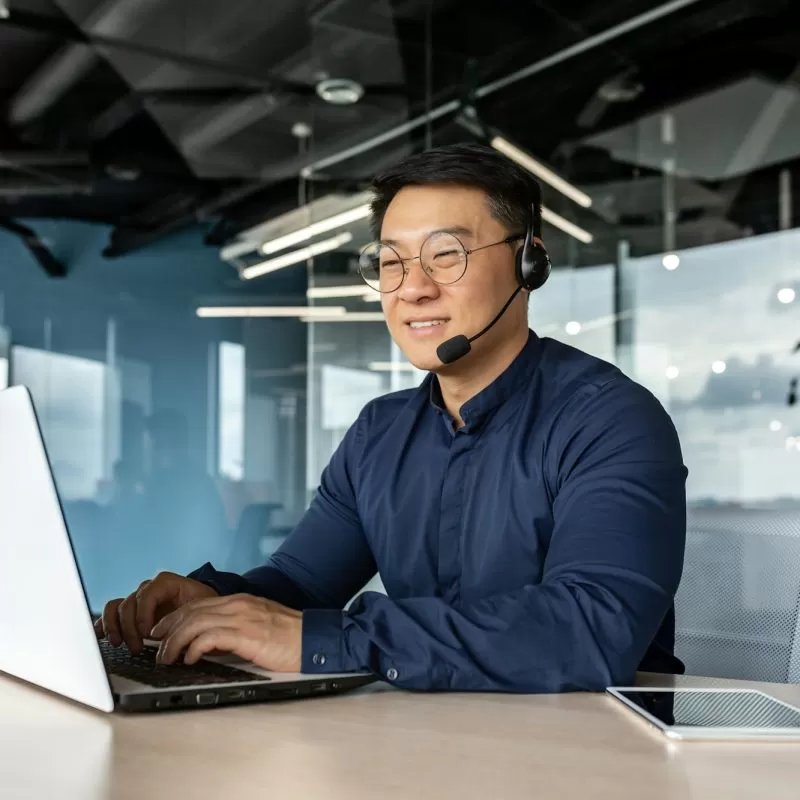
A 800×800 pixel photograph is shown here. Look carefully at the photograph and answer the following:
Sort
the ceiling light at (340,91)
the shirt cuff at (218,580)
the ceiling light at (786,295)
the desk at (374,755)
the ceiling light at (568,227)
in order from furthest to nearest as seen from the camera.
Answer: the ceiling light at (340,91), the ceiling light at (568,227), the ceiling light at (786,295), the shirt cuff at (218,580), the desk at (374,755)

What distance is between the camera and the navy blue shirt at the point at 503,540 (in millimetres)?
1116

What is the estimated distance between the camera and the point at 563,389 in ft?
5.17

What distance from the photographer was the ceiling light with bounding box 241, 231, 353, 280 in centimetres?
497

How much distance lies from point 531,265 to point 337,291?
333cm

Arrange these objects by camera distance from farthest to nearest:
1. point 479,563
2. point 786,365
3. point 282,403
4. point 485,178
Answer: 1. point 282,403
2. point 786,365
3. point 485,178
4. point 479,563

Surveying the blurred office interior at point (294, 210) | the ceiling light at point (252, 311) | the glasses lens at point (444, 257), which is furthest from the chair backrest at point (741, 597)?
the ceiling light at point (252, 311)

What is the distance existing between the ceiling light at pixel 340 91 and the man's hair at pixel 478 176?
11.3ft

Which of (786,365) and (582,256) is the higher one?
(582,256)

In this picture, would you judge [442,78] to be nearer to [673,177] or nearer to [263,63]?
[263,63]

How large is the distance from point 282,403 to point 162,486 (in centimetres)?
76

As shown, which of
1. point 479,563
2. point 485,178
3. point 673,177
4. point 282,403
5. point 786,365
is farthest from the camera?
point 282,403

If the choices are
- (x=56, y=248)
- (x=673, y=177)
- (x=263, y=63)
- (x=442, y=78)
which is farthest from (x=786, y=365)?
(x=56, y=248)

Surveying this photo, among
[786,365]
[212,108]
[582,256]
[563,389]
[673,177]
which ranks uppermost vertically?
[212,108]

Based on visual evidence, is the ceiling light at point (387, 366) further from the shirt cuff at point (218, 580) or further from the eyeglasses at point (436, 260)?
the shirt cuff at point (218, 580)
